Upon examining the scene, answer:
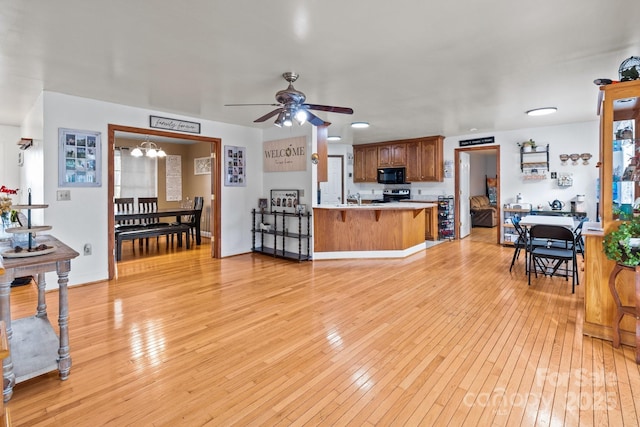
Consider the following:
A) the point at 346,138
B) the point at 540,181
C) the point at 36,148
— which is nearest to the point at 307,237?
the point at 346,138

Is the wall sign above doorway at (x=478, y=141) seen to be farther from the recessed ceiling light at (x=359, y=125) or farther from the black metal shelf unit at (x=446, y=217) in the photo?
the recessed ceiling light at (x=359, y=125)

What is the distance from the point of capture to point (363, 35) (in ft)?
8.34

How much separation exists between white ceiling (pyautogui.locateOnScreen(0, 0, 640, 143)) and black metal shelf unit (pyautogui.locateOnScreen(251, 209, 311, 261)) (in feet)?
6.50

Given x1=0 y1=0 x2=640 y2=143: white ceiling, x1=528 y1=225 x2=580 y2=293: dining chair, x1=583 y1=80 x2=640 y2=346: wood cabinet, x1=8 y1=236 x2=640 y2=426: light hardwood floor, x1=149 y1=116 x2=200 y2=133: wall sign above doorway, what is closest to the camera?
x1=8 y1=236 x2=640 y2=426: light hardwood floor

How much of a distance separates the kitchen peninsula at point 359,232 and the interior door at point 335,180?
10.2 ft

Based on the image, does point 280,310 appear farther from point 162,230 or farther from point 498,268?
point 162,230

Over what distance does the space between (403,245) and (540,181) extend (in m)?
3.14

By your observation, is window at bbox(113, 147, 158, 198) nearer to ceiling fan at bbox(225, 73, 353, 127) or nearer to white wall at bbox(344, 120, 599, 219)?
ceiling fan at bbox(225, 73, 353, 127)

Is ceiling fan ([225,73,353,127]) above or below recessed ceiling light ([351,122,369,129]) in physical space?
below

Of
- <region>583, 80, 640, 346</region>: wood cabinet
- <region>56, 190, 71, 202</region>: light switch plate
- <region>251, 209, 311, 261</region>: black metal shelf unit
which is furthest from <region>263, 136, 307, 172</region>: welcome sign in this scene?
<region>583, 80, 640, 346</region>: wood cabinet

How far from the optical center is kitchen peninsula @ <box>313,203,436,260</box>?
5.52 m

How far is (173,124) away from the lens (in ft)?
16.4

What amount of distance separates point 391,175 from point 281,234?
3.63m

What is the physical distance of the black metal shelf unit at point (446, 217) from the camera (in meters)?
7.38
